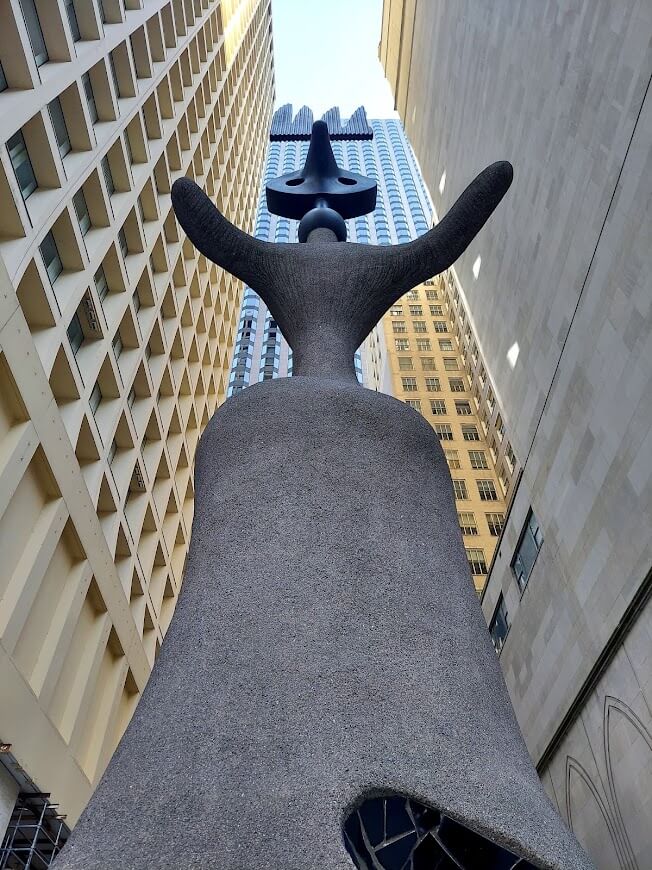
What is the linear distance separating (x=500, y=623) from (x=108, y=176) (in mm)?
17407

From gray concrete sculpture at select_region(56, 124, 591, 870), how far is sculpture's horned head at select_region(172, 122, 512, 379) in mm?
2919

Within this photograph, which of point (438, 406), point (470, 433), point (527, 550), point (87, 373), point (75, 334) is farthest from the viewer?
point (438, 406)

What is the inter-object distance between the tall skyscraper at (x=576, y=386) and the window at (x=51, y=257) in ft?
37.9

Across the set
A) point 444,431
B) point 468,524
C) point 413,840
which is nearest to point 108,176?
point 413,840

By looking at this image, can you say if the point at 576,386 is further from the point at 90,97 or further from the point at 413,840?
the point at 90,97

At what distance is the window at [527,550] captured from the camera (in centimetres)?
1858

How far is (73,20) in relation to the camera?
1661cm

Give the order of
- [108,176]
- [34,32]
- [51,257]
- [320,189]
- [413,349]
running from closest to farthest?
[34,32], [51,257], [108,176], [320,189], [413,349]

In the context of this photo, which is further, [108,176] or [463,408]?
[463,408]

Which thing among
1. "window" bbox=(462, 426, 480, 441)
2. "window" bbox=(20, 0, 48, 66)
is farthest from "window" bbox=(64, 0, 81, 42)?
"window" bbox=(462, 426, 480, 441)

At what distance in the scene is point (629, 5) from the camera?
546 inches

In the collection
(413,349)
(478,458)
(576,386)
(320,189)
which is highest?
(320,189)

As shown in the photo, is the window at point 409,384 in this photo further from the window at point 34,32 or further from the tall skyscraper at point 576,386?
the window at point 34,32

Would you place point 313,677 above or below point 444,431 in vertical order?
above
